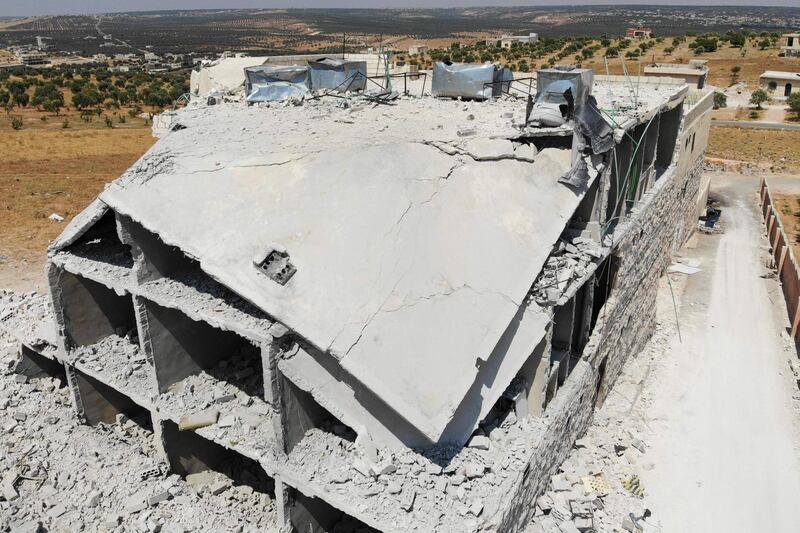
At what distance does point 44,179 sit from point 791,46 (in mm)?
86349

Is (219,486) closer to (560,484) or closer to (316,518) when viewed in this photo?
(316,518)

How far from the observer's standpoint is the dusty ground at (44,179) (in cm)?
2411

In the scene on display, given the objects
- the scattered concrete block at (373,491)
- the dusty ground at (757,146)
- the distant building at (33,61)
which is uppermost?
the distant building at (33,61)

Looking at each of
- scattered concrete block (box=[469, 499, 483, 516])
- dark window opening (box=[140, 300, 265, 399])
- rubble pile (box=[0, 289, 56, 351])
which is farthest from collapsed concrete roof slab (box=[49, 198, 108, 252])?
scattered concrete block (box=[469, 499, 483, 516])

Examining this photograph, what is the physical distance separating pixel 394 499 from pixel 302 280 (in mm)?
3455

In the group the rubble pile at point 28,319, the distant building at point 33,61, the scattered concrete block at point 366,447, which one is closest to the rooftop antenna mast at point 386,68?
the rubble pile at point 28,319

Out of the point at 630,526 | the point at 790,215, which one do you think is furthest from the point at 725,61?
the point at 630,526

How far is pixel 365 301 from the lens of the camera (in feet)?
30.7

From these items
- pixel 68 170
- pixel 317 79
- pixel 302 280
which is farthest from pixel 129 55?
pixel 302 280

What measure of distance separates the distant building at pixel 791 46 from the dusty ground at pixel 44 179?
75877 millimetres

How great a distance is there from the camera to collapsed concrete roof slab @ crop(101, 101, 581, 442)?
8.89 m

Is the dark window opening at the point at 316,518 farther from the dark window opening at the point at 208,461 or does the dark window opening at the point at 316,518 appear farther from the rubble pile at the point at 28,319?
the rubble pile at the point at 28,319

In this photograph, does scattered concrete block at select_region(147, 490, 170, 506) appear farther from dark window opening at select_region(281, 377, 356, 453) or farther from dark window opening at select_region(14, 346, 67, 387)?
dark window opening at select_region(14, 346, 67, 387)

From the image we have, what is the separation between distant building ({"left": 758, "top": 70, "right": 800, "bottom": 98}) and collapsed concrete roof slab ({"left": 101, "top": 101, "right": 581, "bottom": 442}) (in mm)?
63376
